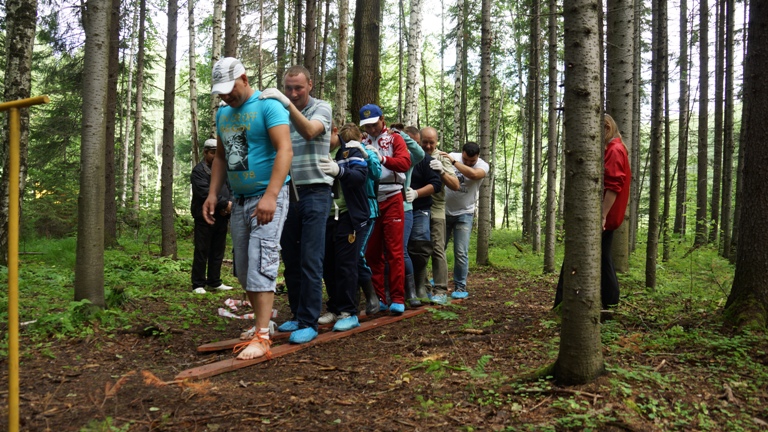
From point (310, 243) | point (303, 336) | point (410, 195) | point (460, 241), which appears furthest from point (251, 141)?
point (460, 241)

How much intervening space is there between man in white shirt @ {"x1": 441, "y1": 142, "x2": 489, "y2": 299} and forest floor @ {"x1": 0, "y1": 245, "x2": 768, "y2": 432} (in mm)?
2009

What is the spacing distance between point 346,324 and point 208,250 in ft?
11.2

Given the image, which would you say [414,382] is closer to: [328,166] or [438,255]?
[328,166]

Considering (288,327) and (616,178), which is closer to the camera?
(616,178)

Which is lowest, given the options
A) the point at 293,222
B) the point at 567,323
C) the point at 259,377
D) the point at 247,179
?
the point at 259,377

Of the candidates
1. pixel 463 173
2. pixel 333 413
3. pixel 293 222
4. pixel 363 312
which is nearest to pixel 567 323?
pixel 333 413

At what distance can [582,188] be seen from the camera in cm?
292

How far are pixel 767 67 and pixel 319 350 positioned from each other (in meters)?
4.42

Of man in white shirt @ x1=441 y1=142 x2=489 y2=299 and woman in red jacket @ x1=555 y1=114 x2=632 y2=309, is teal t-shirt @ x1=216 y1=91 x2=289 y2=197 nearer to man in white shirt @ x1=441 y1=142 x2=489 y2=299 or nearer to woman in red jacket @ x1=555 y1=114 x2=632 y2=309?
woman in red jacket @ x1=555 y1=114 x2=632 y2=309

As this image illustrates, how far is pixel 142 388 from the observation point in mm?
3172

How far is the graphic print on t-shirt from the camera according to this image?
160 inches

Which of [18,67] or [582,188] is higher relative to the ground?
[18,67]

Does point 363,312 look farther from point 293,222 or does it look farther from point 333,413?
point 333,413

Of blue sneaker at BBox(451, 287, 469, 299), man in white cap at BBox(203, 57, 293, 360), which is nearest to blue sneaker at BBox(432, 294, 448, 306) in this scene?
blue sneaker at BBox(451, 287, 469, 299)
